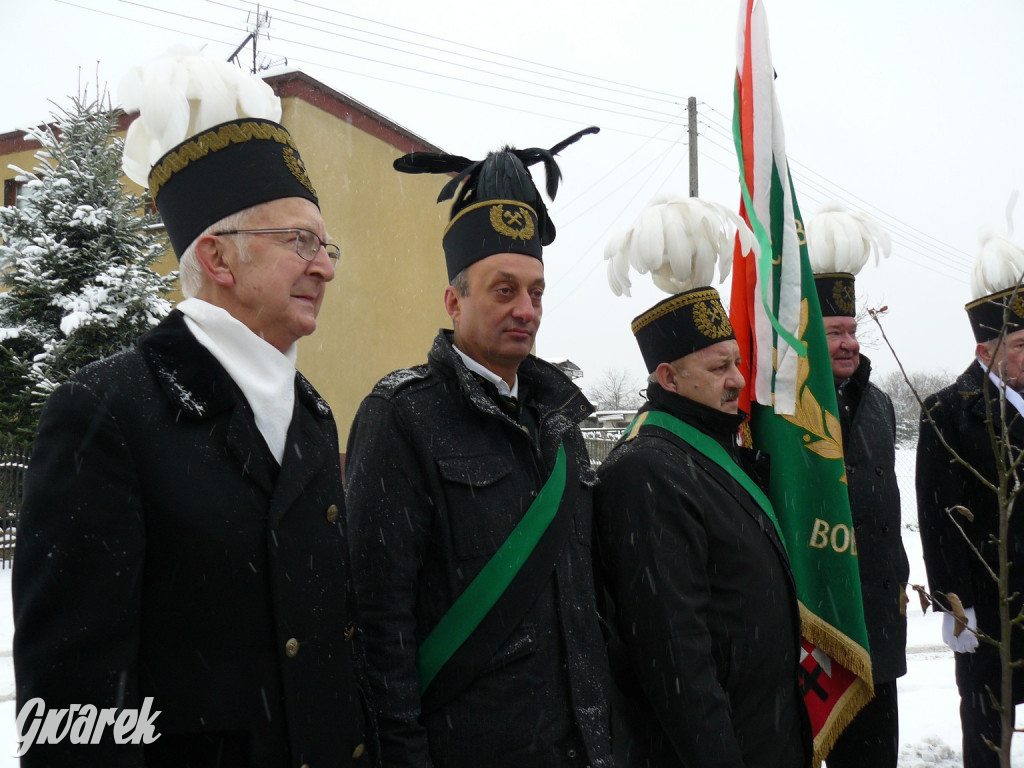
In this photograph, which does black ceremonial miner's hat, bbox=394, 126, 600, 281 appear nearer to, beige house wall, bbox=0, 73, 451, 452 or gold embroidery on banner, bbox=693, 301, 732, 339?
gold embroidery on banner, bbox=693, 301, 732, 339

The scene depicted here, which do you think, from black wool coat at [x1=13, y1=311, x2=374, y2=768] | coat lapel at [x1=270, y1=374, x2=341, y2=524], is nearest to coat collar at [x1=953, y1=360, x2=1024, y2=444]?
coat lapel at [x1=270, y1=374, x2=341, y2=524]

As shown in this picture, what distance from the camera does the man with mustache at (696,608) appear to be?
233 cm

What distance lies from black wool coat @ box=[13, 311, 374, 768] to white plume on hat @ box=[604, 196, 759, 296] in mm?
1568

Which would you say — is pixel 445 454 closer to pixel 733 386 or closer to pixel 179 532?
pixel 179 532

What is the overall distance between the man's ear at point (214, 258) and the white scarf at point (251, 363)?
71 millimetres

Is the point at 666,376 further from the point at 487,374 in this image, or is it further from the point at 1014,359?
the point at 1014,359

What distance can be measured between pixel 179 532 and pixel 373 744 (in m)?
0.71

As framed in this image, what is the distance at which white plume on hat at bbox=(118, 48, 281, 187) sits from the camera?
1.84 meters

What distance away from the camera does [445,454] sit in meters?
2.19

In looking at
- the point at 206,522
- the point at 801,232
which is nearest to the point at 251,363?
the point at 206,522

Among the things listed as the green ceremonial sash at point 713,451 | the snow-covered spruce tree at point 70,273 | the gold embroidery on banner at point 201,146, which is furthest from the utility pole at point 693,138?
the gold embroidery on banner at point 201,146

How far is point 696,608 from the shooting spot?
2.38 m

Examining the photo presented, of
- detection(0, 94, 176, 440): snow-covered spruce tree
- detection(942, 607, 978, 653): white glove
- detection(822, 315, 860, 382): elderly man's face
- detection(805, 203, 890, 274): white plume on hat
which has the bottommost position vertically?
detection(942, 607, 978, 653): white glove

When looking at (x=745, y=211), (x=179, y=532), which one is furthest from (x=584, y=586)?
(x=745, y=211)
